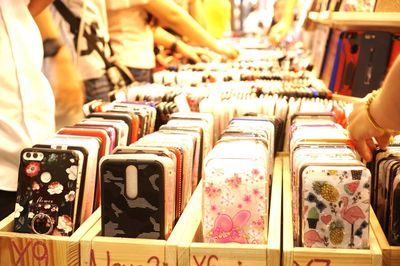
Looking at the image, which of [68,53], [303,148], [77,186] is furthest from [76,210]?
[68,53]

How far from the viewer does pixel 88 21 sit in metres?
3.00

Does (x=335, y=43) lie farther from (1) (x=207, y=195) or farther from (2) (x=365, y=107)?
(1) (x=207, y=195)

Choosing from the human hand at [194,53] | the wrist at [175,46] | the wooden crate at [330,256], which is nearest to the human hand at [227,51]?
the human hand at [194,53]

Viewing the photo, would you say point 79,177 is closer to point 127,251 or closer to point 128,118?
point 127,251

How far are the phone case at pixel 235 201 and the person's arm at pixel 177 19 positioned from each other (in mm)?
2137

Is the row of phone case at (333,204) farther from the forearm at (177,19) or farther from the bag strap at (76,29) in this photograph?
the forearm at (177,19)

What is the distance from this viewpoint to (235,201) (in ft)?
5.09

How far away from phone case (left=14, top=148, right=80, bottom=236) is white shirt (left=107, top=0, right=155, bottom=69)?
1.88 metres

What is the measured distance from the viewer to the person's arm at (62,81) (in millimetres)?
2766

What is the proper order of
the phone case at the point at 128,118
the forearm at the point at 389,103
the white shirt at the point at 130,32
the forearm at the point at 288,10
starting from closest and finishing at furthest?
the forearm at the point at 389,103 → the phone case at the point at 128,118 → the white shirt at the point at 130,32 → the forearm at the point at 288,10

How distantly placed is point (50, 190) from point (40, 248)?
146 mm

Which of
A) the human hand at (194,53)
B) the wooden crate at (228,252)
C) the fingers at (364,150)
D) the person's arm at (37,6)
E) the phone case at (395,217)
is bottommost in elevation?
the human hand at (194,53)

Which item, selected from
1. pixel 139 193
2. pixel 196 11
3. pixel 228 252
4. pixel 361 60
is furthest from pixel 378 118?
pixel 196 11

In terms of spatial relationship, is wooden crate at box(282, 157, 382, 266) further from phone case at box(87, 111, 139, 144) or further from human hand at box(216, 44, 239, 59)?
human hand at box(216, 44, 239, 59)
